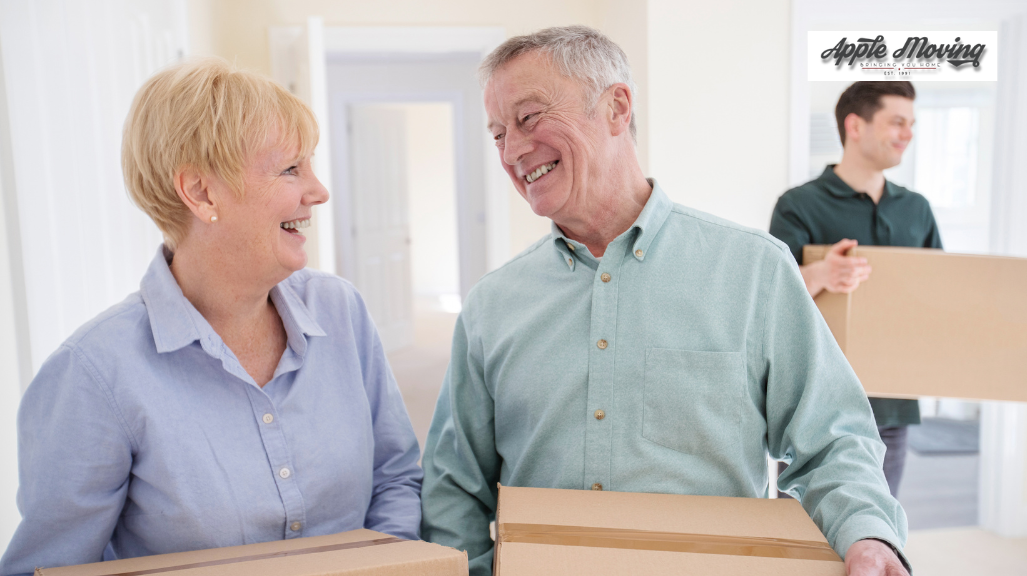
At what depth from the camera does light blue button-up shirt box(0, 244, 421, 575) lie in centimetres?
92

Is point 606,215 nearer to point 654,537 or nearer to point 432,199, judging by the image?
point 654,537

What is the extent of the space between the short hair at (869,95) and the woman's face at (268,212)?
1.63 meters

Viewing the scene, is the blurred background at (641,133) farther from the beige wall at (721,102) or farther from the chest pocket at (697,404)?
the chest pocket at (697,404)

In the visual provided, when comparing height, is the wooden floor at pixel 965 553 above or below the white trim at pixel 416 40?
below

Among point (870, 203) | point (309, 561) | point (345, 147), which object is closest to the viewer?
point (309, 561)

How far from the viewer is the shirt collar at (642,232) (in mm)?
1101

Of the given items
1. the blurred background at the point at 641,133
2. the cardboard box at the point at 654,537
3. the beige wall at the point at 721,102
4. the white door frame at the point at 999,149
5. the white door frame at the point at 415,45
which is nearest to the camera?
the cardboard box at the point at 654,537

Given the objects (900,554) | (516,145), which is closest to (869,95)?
(516,145)

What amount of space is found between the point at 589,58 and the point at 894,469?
1717 millimetres

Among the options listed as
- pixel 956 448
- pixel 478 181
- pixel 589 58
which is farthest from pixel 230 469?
pixel 478 181

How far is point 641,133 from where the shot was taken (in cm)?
286

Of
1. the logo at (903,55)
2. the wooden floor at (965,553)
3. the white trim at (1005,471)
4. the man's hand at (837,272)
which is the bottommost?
the wooden floor at (965,553)

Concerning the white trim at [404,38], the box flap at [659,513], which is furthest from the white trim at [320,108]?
the box flap at [659,513]

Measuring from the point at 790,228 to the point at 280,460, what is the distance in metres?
1.64
